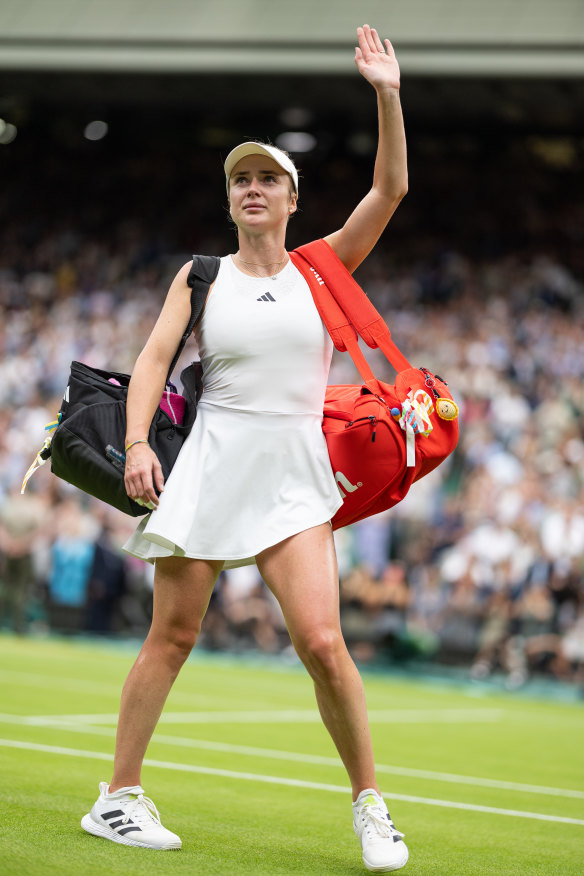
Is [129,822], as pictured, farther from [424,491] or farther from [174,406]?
[424,491]

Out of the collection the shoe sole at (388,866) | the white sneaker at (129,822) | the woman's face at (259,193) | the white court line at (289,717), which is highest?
the woman's face at (259,193)

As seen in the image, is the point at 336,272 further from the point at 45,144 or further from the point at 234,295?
the point at 45,144

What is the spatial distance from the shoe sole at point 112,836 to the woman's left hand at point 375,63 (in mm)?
2853

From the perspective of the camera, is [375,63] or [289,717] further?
[289,717]

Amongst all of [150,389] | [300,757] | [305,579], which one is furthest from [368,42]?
[300,757]

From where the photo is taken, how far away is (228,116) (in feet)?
90.5

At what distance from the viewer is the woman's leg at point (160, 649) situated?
472 cm

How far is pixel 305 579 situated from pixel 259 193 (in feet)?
4.77

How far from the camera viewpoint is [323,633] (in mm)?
4480

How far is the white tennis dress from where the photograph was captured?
468 centimetres

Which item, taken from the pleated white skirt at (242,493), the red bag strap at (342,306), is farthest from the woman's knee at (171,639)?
the red bag strap at (342,306)

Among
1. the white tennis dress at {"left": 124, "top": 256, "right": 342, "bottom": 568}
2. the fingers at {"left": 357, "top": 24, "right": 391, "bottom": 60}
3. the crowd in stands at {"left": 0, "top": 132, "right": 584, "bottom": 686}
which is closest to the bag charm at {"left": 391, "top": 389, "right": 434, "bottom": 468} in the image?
the white tennis dress at {"left": 124, "top": 256, "right": 342, "bottom": 568}

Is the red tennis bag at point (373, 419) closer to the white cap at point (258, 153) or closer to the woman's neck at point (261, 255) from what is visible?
the woman's neck at point (261, 255)

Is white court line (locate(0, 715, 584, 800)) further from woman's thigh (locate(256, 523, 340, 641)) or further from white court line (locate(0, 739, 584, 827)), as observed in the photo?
woman's thigh (locate(256, 523, 340, 641))
